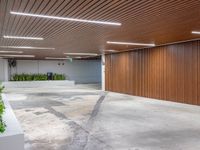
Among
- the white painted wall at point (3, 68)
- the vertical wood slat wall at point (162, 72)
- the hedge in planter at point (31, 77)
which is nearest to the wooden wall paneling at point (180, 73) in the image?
the vertical wood slat wall at point (162, 72)

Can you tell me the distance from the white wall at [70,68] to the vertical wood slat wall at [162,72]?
393 inches

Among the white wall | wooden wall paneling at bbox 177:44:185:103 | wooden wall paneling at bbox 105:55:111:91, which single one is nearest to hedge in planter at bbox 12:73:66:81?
the white wall

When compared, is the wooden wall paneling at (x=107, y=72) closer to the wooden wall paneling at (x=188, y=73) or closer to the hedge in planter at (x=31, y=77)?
the wooden wall paneling at (x=188, y=73)

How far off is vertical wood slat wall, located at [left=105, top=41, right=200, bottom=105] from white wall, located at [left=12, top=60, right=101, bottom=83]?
32.8 ft

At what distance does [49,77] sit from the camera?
21250 mm

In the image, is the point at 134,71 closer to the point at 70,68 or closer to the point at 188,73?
the point at 188,73

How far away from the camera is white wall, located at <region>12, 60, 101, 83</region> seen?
21.9m

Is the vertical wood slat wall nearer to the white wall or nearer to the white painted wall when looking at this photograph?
the white wall

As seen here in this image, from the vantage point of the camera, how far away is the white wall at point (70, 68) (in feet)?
71.8

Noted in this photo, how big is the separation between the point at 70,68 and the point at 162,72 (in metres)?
14.7

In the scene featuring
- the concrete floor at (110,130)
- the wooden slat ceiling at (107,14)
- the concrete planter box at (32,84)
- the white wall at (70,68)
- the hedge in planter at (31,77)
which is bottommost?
the concrete floor at (110,130)

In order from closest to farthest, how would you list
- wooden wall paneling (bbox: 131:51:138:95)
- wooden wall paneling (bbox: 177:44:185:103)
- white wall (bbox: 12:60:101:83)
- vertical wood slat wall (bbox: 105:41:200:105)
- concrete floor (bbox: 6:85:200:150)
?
concrete floor (bbox: 6:85:200:150) < vertical wood slat wall (bbox: 105:41:200:105) < wooden wall paneling (bbox: 177:44:185:103) < wooden wall paneling (bbox: 131:51:138:95) < white wall (bbox: 12:60:101:83)

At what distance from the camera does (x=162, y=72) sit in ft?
34.8

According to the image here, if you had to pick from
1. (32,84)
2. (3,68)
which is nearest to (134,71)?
(32,84)
